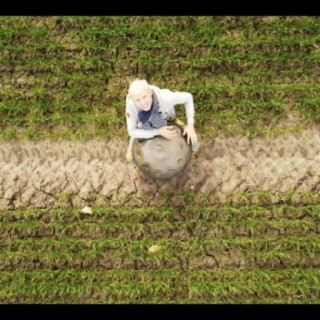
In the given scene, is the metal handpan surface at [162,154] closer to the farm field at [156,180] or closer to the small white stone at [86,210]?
the farm field at [156,180]

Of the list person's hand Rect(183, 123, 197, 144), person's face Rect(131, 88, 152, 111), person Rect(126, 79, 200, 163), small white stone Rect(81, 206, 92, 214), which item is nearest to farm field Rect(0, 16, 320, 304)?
small white stone Rect(81, 206, 92, 214)

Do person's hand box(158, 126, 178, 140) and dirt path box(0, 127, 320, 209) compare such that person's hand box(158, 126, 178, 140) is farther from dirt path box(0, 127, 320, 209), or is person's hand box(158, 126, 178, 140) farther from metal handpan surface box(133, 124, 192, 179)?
dirt path box(0, 127, 320, 209)

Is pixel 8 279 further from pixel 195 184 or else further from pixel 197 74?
pixel 197 74

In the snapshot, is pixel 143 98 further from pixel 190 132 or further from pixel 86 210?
pixel 86 210

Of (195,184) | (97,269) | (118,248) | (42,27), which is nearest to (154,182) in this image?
(195,184)

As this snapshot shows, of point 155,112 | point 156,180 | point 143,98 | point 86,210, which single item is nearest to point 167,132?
point 155,112

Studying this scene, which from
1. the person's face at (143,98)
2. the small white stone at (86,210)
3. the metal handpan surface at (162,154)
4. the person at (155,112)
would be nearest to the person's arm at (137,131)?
the person at (155,112)
